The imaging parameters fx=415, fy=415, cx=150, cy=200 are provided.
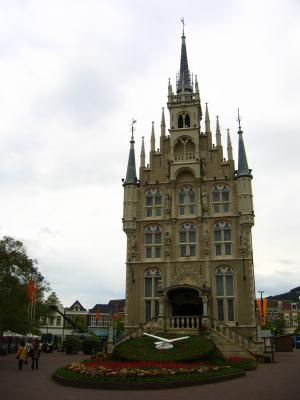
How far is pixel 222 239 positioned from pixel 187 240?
328 centimetres

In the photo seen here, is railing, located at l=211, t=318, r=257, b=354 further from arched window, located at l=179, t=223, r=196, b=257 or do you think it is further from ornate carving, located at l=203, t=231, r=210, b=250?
arched window, located at l=179, t=223, r=196, b=257

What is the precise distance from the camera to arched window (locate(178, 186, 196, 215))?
40625 millimetres

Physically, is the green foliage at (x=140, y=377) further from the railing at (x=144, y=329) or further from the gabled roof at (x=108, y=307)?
the gabled roof at (x=108, y=307)

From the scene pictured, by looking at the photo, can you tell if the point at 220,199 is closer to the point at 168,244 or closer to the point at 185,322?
the point at 168,244

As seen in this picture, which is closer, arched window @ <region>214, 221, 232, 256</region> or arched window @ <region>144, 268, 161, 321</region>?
arched window @ <region>144, 268, 161, 321</region>

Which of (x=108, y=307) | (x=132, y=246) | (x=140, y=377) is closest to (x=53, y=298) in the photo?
(x=108, y=307)

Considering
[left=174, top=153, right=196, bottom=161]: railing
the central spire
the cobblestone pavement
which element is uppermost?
the central spire

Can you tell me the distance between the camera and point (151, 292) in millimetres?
38500

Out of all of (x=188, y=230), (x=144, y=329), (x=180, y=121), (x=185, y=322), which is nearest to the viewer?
(x=144, y=329)

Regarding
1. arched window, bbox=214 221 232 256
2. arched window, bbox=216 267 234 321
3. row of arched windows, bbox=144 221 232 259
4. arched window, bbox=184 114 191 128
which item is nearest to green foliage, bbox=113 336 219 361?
arched window, bbox=216 267 234 321

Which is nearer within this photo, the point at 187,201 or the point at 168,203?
the point at 168,203

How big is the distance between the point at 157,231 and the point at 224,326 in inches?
453

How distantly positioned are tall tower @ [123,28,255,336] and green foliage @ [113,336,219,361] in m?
6.79

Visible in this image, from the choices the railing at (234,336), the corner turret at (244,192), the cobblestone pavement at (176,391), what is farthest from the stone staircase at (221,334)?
the cobblestone pavement at (176,391)
